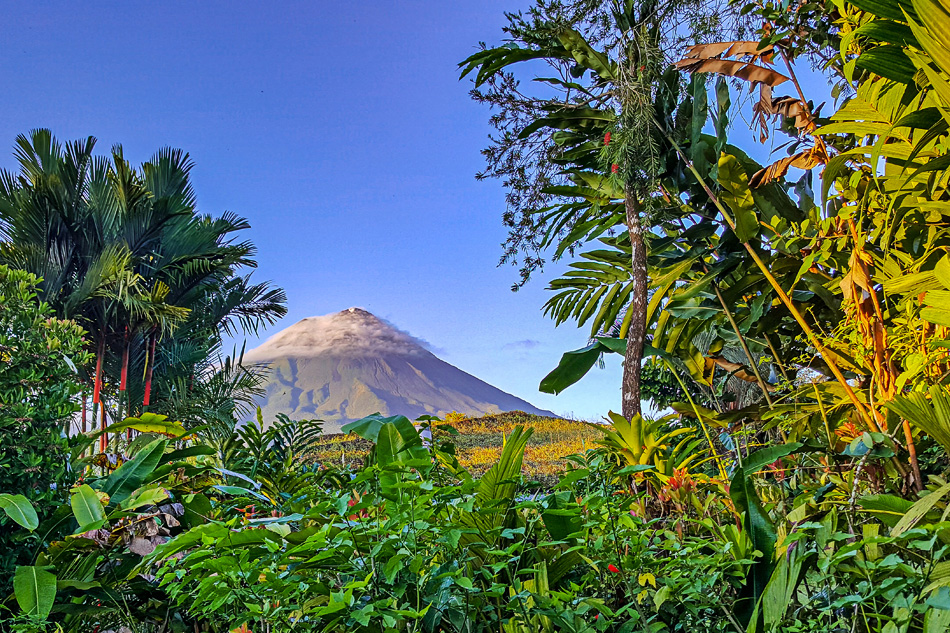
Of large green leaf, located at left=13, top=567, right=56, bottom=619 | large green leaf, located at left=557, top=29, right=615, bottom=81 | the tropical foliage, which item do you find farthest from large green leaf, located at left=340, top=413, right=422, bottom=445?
large green leaf, located at left=557, top=29, right=615, bottom=81

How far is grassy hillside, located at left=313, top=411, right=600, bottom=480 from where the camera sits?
17.8 feet

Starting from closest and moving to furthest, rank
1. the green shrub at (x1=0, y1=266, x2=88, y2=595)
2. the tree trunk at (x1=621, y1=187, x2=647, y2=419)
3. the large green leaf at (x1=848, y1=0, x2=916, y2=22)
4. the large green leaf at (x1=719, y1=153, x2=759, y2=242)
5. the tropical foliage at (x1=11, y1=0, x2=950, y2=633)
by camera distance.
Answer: the tropical foliage at (x1=11, y1=0, x2=950, y2=633)
the large green leaf at (x1=848, y1=0, x2=916, y2=22)
the green shrub at (x1=0, y1=266, x2=88, y2=595)
the large green leaf at (x1=719, y1=153, x2=759, y2=242)
the tree trunk at (x1=621, y1=187, x2=647, y2=419)

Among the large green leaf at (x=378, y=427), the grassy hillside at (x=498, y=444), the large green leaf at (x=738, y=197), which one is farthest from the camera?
the grassy hillside at (x=498, y=444)

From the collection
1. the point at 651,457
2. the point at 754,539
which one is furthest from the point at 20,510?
the point at 651,457

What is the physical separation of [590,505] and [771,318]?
63.1 inches

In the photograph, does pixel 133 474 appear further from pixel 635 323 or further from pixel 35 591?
pixel 635 323

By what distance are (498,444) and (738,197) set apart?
5.56 meters

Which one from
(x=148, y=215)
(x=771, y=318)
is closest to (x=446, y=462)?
(x=771, y=318)

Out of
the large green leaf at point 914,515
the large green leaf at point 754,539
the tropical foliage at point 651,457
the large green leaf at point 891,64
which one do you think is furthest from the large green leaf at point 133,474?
the large green leaf at point 891,64

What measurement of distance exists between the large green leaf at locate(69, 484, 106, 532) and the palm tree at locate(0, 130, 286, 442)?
21.0 feet

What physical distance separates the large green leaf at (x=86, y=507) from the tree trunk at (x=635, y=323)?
178 cm

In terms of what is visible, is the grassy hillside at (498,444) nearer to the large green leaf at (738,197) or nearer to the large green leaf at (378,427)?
the large green leaf at (738,197)

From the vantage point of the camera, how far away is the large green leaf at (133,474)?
1.25m

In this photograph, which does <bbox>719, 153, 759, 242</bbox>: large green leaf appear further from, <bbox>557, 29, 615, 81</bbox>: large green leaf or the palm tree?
the palm tree
